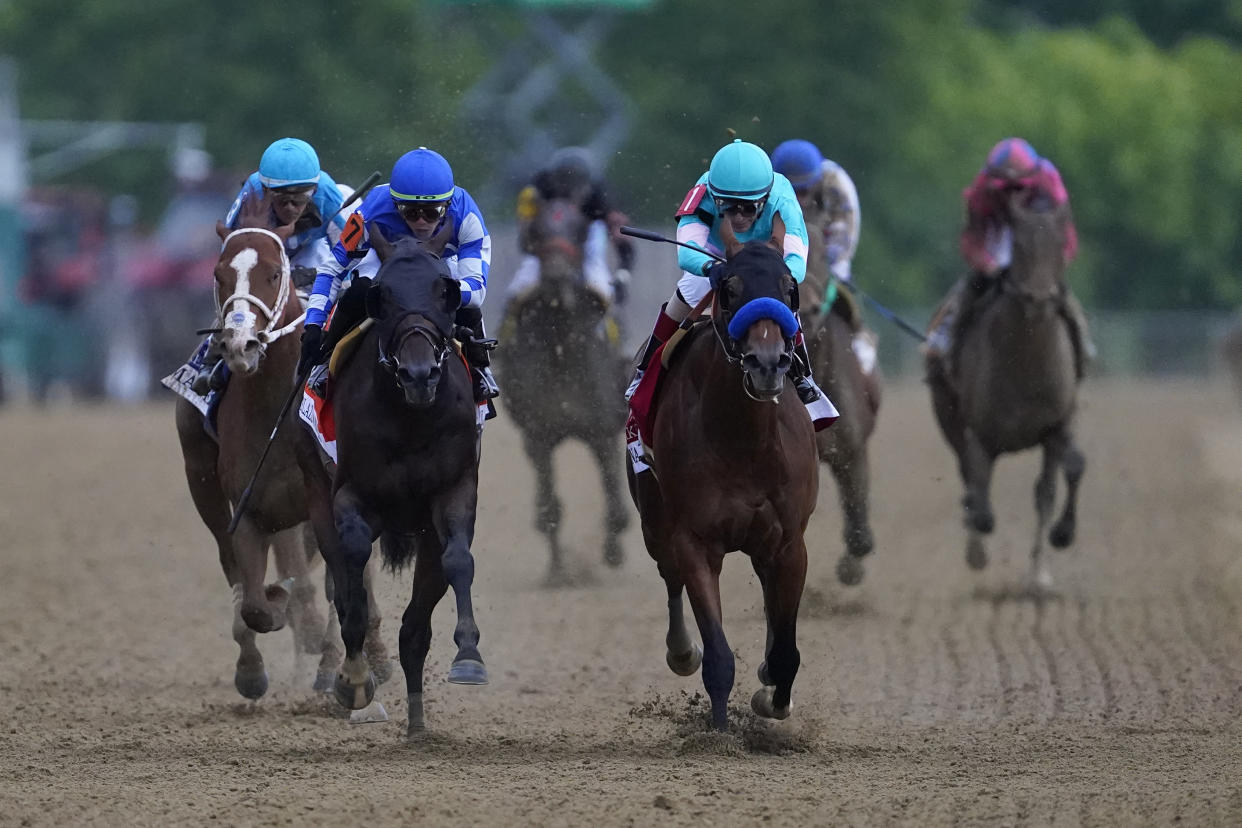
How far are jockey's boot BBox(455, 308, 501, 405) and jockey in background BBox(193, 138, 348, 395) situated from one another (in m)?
1.33

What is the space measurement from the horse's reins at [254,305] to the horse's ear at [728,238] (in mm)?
1937

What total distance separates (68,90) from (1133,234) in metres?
24.7

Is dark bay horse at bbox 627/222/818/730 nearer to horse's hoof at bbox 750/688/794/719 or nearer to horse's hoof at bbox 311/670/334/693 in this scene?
horse's hoof at bbox 750/688/794/719

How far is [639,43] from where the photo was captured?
44594 millimetres

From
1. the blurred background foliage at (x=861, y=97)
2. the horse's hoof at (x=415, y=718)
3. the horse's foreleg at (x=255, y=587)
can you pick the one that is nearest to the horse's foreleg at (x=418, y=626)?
the horse's hoof at (x=415, y=718)

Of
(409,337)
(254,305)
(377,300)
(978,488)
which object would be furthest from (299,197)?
(978,488)

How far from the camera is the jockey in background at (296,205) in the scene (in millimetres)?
9453

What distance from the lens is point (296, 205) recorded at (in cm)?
959

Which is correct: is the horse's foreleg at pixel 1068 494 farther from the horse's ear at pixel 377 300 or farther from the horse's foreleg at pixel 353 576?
the horse's ear at pixel 377 300

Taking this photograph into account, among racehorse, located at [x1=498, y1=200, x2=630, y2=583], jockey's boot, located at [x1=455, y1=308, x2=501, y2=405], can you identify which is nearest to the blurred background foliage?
racehorse, located at [x1=498, y1=200, x2=630, y2=583]

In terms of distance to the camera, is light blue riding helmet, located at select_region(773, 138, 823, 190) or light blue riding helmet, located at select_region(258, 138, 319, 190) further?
light blue riding helmet, located at select_region(773, 138, 823, 190)

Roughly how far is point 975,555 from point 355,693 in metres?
5.76

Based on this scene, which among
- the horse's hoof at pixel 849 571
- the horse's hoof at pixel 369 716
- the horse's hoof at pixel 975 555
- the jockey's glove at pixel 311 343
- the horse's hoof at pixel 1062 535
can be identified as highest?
the jockey's glove at pixel 311 343

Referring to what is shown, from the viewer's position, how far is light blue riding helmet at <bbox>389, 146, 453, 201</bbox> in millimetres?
8234
